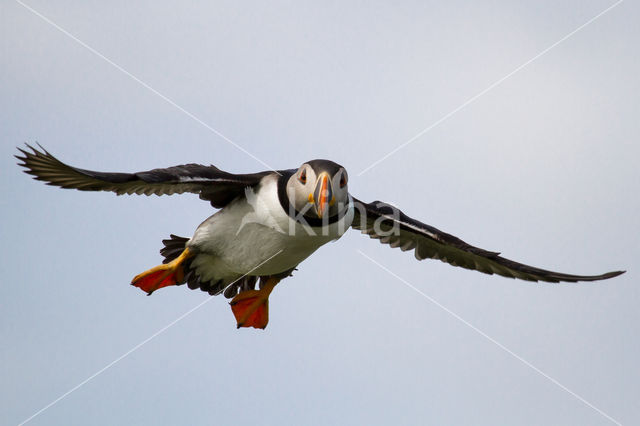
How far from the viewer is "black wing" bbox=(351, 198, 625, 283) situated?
13281 millimetres

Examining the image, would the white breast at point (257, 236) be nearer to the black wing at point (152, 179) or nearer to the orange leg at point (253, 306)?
the black wing at point (152, 179)

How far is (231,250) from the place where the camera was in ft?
40.2

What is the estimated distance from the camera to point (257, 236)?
11.9 metres

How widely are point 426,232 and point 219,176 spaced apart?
340cm

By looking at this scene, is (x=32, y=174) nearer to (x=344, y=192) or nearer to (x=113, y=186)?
(x=113, y=186)

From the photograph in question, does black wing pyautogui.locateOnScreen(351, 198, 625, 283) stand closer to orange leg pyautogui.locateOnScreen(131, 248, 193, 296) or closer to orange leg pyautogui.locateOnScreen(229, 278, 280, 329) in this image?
orange leg pyautogui.locateOnScreen(229, 278, 280, 329)

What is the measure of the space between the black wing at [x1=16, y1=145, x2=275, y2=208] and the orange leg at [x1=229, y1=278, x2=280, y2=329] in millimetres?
1638

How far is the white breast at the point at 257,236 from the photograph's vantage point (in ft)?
38.1

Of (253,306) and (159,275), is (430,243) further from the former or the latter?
(159,275)

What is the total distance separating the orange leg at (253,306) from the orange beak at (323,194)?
9.41 feet

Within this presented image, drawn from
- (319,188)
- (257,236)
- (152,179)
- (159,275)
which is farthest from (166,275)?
(319,188)

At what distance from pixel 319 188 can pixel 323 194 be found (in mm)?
94

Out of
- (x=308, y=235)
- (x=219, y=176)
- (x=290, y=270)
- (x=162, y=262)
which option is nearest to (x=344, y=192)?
(x=308, y=235)

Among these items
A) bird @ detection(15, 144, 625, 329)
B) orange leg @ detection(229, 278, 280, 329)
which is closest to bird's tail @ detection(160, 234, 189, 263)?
bird @ detection(15, 144, 625, 329)
